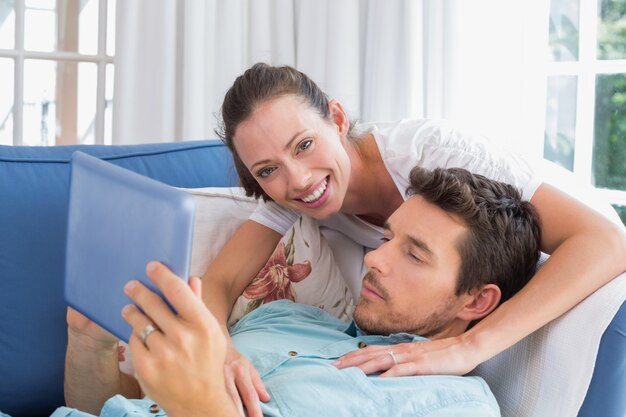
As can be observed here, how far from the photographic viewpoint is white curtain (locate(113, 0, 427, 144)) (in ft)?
9.91

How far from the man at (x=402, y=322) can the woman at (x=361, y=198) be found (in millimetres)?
50

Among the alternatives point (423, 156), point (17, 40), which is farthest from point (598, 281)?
point (17, 40)

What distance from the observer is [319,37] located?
3.25 metres

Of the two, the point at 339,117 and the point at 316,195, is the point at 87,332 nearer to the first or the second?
the point at 316,195

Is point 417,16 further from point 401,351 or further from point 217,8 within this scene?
point 401,351

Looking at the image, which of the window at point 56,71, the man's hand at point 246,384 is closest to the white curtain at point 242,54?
the window at point 56,71

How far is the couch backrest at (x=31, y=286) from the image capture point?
1.83 meters

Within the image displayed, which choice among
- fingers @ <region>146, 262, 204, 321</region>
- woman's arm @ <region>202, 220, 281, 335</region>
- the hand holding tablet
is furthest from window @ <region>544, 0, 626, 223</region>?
fingers @ <region>146, 262, 204, 321</region>

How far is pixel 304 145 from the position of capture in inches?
72.3

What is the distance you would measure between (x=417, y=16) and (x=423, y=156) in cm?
122

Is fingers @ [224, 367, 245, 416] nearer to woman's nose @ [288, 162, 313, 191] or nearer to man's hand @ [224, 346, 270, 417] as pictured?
man's hand @ [224, 346, 270, 417]

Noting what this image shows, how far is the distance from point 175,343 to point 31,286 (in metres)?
0.96

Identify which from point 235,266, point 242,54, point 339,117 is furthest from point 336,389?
point 242,54

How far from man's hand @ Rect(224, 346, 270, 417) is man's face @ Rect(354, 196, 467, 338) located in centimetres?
28
